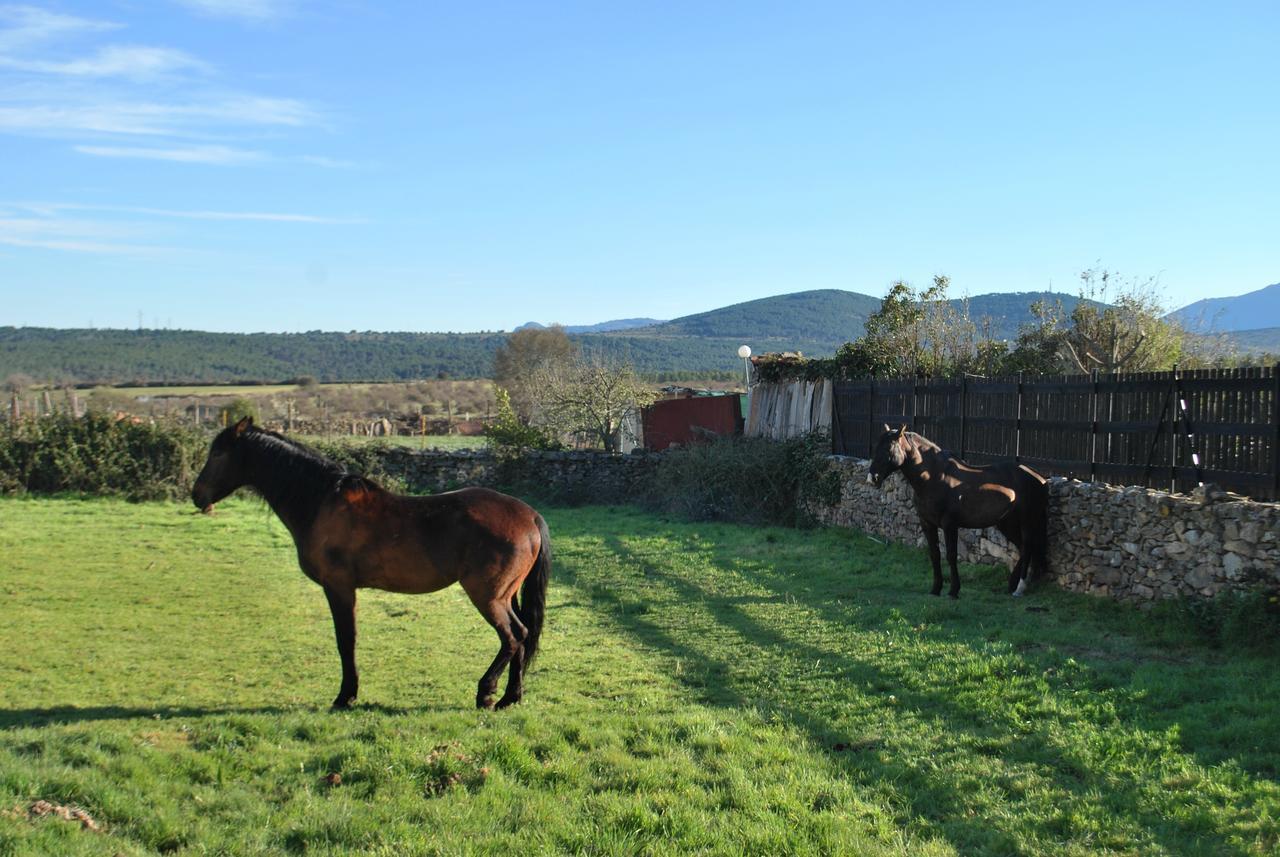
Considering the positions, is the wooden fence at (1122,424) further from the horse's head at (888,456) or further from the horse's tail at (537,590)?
the horse's tail at (537,590)

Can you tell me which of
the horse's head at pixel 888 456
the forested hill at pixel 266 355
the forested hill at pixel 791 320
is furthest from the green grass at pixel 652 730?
the forested hill at pixel 791 320

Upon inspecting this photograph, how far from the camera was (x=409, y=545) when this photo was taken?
23.2ft

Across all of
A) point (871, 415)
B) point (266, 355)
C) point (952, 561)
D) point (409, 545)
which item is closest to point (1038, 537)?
point (952, 561)

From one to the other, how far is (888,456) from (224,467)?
6.88 meters

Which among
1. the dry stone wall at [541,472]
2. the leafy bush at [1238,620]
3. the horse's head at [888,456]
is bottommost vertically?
the dry stone wall at [541,472]

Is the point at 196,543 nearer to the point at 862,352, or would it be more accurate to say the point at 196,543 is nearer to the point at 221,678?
the point at 221,678

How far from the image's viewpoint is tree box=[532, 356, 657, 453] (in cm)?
2686

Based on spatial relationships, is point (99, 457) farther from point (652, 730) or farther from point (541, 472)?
point (652, 730)

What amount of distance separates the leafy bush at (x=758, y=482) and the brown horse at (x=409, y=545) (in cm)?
1099

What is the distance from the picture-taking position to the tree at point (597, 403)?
2686cm

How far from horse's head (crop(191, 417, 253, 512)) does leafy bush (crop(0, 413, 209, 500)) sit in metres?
15.7

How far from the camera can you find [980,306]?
7000cm

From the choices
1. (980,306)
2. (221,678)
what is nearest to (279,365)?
(980,306)

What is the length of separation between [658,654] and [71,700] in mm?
4497
